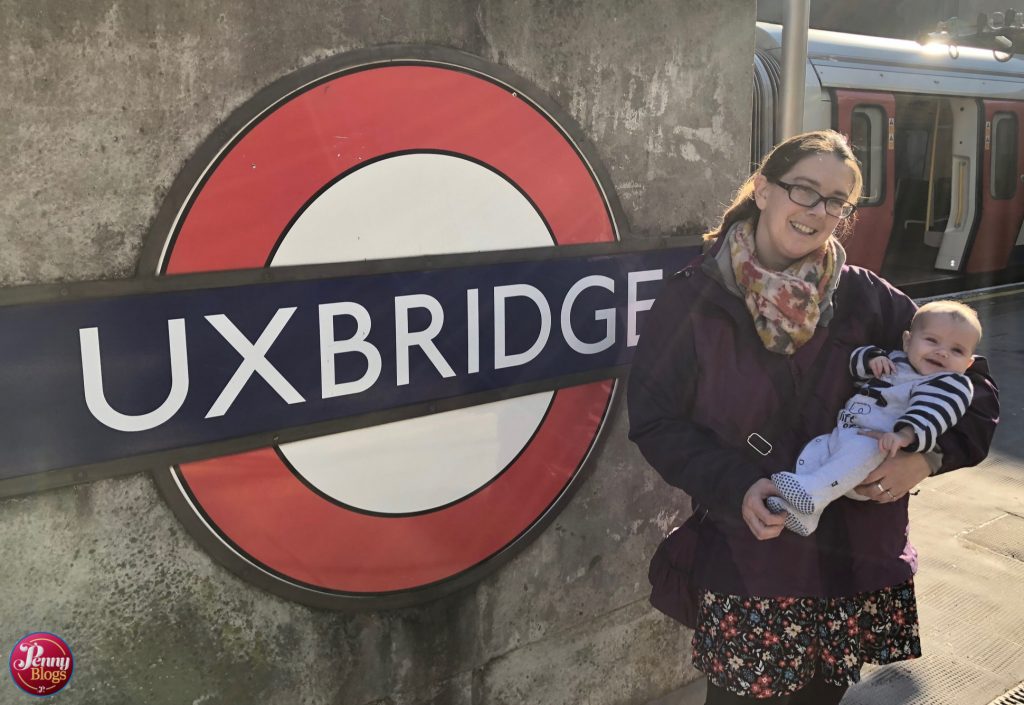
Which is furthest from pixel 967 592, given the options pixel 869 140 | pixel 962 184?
pixel 962 184

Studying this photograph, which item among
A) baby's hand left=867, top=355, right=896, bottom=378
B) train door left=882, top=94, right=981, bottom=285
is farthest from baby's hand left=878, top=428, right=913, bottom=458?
train door left=882, top=94, right=981, bottom=285

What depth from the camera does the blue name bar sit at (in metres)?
1.51

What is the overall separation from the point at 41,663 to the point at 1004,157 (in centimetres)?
1109

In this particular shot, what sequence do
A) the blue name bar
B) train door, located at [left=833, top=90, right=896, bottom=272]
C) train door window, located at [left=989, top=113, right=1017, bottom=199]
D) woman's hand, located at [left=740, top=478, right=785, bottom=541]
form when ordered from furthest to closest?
train door window, located at [left=989, top=113, right=1017, bottom=199] < train door, located at [left=833, top=90, right=896, bottom=272] < woman's hand, located at [left=740, top=478, right=785, bottom=541] < the blue name bar

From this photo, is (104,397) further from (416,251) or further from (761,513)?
(761,513)

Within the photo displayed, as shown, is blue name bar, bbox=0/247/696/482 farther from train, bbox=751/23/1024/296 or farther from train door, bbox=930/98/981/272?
train door, bbox=930/98/981/272

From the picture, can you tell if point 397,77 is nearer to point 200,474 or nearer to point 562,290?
point 562,290

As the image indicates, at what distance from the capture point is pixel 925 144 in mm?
10969

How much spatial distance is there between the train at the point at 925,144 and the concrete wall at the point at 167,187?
5384 millimetres

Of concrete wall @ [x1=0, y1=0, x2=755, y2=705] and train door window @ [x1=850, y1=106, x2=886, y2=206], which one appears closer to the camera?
concrete wall @ [x1=0, y1=0, x2=755, y2=705]

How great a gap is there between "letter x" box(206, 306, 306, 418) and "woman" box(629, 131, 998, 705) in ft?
2.33

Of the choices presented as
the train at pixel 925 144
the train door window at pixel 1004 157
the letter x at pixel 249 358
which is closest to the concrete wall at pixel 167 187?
the letter x at pixel 249 358

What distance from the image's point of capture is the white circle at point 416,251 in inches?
71.2

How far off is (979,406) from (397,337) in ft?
3.97
